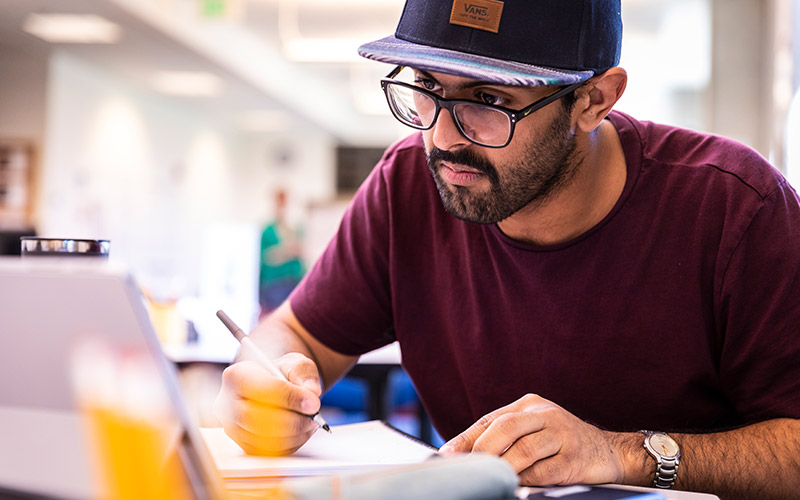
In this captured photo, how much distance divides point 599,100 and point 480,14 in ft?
0.81

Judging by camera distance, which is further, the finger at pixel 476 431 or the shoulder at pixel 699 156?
the shoulder at pixel 699 156

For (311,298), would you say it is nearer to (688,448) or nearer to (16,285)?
(688,448)

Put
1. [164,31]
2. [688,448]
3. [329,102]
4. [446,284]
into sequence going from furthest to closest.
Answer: [329,102] < [164,31] < [446,284] < [688,448]

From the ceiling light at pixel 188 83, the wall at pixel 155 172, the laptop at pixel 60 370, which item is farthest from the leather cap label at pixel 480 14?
the ceiling light at pixel 188 83

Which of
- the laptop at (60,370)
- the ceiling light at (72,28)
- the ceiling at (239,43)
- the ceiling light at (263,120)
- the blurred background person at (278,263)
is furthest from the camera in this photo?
the ceiling light at (263,120)

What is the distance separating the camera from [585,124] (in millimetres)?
1159

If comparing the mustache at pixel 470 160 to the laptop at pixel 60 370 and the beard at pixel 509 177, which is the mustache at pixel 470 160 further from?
the laptop at pixel 60 370

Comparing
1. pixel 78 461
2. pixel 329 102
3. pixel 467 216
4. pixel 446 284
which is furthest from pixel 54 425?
pixel 329 102

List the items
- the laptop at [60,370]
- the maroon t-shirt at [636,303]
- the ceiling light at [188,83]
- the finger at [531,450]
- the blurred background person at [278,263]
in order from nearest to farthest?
the laptop at [60,370] < the finger at [531,450] < the maroon t-shirt at [636,303] < the blurred background person at [278,263] < the ceiling light at [188,83]

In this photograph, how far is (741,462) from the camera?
3.07ft

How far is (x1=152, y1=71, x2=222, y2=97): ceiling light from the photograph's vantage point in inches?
307

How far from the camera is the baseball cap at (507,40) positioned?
994 millimetres

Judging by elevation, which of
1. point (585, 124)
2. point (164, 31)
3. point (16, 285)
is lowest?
point (16, 285)

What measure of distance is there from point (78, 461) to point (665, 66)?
30.0ft
